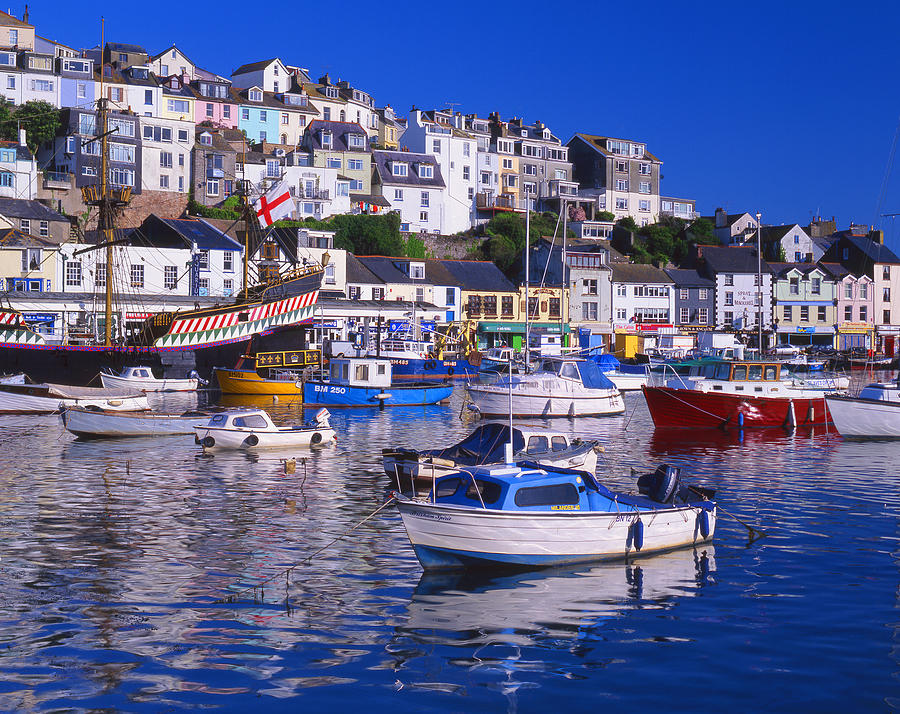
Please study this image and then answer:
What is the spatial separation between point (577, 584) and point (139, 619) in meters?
8.58

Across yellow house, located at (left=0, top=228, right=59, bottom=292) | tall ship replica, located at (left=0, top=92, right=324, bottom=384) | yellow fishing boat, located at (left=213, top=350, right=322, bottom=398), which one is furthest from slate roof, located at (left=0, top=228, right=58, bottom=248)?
yellow fishing boat, located at (left=213, top=350, right=322, bottom=398)

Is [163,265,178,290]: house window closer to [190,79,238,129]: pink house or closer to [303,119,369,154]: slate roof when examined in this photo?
[303,119,369,154]: slate roof

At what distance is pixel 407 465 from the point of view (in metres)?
27.8

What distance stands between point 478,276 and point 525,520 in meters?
86.4

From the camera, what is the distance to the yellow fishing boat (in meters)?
60.3

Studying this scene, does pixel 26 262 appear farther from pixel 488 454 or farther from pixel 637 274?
pixel 488 454

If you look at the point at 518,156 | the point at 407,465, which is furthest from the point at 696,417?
the point at 518,156

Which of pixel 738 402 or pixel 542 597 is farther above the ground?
pixel 738 402

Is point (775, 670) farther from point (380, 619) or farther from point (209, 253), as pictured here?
point (209, 253)

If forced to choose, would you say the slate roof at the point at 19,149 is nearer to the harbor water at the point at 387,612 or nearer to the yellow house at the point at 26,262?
the yellow house at the point at 26,262

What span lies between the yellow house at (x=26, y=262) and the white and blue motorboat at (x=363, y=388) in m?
35.0

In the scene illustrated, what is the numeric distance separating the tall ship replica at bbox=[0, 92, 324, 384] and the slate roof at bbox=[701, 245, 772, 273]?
187 ft

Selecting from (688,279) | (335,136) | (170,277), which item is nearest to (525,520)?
(170,277)

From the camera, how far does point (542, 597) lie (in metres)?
19.5
